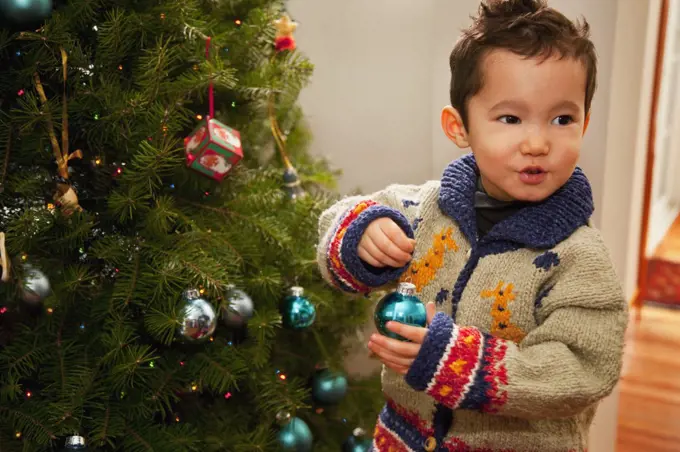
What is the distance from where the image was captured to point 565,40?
81cm

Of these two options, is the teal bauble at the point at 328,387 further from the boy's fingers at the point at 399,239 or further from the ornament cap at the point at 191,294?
the boy's fingers at the point at 399,239

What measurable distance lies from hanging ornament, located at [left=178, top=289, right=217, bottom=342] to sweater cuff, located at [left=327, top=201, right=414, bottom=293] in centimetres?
32

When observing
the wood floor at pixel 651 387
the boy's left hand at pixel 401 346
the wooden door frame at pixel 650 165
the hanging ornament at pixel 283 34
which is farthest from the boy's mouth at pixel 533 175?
the wooden door frame at pixel 650 165

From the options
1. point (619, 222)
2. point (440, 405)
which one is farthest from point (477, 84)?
point (619, 222)

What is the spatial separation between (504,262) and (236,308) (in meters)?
0.54

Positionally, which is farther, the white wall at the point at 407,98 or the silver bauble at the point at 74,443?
the white wall at the point at 407,98

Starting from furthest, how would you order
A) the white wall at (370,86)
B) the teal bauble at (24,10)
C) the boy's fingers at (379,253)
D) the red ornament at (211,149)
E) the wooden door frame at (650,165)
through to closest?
the wooden door frame at (650,165) → the white wall at (370,86) → the red ornament at (211,149) → the teal bauble at (24,10) → the boy's fingers at (379,253)

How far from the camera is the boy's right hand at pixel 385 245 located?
2.80ft

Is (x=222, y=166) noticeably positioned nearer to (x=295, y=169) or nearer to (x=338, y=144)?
(x=295, y=169)

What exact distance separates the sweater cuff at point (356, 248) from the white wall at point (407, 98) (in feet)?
1.78

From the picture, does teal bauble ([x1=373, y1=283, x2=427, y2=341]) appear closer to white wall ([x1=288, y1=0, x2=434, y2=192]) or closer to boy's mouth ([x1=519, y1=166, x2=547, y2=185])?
boy's mouth ([x1=519, y1=166, x2=547, y2=185])

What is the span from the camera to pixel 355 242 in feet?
2.89

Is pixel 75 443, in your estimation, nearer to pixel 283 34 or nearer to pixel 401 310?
pixel 401 310

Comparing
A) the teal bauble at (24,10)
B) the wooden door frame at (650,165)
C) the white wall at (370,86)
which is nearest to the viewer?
the teal bauble at (24,10)
